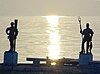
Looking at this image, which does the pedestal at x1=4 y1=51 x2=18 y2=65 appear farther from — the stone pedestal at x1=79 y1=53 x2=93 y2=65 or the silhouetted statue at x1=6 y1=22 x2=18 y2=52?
the stone pedestal at x1=79 y1=53 x2=93 y2=65

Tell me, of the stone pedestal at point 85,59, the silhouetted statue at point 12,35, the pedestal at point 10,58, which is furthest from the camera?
the silhouetted statue at point 12,35

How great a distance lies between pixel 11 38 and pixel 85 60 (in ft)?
11.5

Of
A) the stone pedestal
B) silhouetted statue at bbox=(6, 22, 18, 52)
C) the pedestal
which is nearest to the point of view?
the stone pedestal

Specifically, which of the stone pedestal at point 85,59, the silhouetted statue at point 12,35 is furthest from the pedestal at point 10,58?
the stone pedestal at point 85,59

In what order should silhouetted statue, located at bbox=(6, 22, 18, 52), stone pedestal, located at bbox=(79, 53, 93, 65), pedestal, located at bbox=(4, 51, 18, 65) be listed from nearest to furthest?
stone pedestal, located at bbox=(79, 53, 93, 65) → pedestal, located at bbox=(4, 51, 18, 65) → silhouetted statue, located at bbox=(6, 22, 18, 52)

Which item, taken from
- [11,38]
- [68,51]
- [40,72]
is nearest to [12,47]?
[11,38]

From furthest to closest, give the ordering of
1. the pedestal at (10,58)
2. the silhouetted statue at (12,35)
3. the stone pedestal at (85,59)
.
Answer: the silhouetted statue at (12,35), the pedestal at (10,58), the stone pedestal at (85,59)

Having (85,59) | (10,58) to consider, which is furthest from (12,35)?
(85,59)

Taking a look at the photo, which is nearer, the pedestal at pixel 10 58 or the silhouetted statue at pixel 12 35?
the pedestal at pixel 10 58

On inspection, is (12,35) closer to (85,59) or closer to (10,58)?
(10,58)

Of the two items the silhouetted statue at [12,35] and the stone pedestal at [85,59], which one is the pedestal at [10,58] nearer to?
the silhouetted statue at [12,35]

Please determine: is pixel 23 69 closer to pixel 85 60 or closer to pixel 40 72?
pixel 40 72

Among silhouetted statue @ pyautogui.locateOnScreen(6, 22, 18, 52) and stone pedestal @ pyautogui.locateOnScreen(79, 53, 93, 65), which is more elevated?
silhouetted statue @ pyautogui.locateOnScreen(6, 22, 18, 52)

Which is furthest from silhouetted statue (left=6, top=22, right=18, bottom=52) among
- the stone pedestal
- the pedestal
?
the stone pedestal
